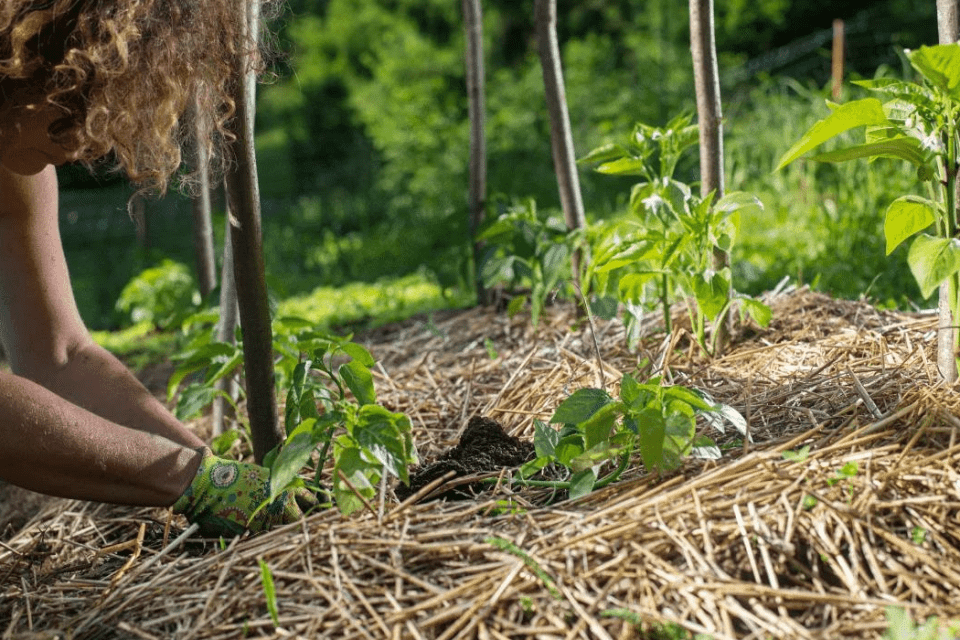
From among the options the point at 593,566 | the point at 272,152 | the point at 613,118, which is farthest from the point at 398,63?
the point at 593,566

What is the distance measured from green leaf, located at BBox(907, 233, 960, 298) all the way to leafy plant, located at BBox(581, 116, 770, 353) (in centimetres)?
43

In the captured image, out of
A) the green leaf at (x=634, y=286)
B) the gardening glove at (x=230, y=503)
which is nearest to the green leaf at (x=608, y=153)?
the green leaf at (x=634, y=286)

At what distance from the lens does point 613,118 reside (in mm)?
7168

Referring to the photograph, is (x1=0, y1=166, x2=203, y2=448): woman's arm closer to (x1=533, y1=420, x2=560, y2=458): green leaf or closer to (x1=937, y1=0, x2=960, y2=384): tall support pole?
(x1=533, y1=420, x2=560, y2=458): green leaf

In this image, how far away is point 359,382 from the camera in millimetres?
1608

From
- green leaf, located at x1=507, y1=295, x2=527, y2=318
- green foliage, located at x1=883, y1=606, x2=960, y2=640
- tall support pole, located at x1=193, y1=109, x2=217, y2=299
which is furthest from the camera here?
tall support pole, located at x1=193, y1=109, x2=217, y2=299

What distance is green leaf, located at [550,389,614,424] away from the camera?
59.6 inches

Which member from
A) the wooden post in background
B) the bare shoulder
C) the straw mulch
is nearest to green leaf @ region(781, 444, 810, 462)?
the straw mulch

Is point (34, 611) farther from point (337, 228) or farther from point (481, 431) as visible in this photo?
point (337, 228)

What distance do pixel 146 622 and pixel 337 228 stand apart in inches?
245

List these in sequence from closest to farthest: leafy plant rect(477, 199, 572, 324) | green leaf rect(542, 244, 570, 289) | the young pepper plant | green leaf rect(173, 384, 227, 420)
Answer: the young pepper plant < green leaf rect(173, 384, 227, 420) < green leaf rect(542, 244, 570, 289) < leafy plant rect(477, 199, 572, 324)

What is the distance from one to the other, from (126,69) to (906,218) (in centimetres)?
147

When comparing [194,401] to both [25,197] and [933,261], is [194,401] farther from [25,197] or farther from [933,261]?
[933,261]

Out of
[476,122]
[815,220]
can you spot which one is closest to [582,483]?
[476,122]
